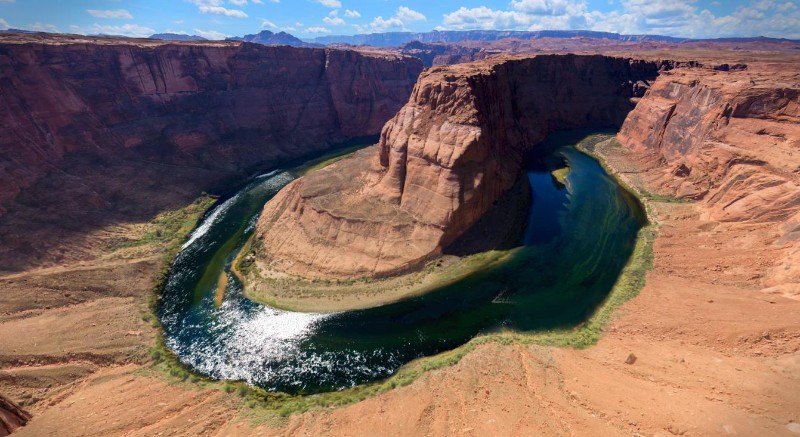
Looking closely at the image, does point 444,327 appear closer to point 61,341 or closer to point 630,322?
point 630,322

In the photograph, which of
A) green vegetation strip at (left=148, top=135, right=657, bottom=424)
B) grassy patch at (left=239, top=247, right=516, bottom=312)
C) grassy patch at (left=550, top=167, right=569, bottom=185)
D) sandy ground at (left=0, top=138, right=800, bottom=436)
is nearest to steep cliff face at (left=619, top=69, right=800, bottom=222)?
sandy ground at (left=0, top=138, right=800, bottom=436)

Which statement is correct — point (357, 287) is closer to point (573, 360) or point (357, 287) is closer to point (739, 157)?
point (573, 360)

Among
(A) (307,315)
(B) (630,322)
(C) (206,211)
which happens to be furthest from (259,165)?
(B) (630,322)

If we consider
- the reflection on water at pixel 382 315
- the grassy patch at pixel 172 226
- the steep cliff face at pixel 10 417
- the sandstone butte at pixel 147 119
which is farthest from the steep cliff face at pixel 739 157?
the sandstone butte at pixel 147 119

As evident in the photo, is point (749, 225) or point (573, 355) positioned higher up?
point (749, 225)

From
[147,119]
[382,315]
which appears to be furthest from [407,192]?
[147,119]
